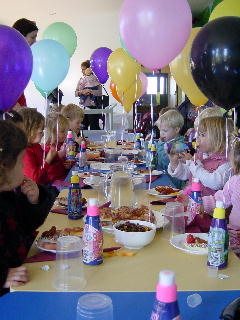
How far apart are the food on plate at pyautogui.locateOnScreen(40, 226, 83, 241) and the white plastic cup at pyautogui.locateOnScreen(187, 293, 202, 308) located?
0.56 meters

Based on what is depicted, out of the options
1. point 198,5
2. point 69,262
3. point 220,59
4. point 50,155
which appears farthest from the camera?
point 198,5

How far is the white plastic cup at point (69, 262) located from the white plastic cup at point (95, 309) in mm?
201

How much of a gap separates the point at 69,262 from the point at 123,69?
8.92 ft

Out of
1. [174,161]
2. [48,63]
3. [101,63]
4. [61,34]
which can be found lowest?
[174,161]

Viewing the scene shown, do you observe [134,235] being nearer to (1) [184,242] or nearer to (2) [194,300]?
(1) [184,242]

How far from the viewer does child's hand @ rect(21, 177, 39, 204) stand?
5.29ft

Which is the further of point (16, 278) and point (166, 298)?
point (16, 278)

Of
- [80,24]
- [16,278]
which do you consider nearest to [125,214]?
[16,278]

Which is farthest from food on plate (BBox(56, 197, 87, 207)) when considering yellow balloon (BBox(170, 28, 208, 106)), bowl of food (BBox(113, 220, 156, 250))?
yellow balloon (BBox(170, 28, 208, 106))

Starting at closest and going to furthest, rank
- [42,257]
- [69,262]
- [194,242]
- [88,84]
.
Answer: [69,262] < [42,257] < [194,242] < [88,84]

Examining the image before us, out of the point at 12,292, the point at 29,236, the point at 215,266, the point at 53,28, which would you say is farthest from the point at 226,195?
the point at 53,28

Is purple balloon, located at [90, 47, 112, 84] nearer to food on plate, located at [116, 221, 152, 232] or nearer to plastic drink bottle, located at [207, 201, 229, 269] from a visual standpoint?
food on plate, located at [116, 221, 152, 232]

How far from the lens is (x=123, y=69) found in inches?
143

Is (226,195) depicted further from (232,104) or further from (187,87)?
(187,87)
